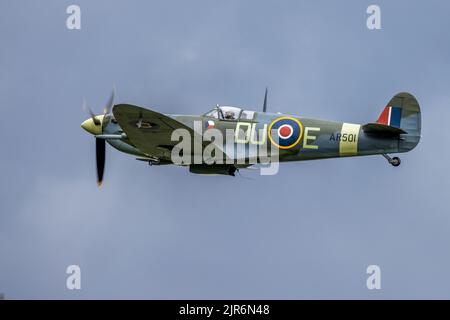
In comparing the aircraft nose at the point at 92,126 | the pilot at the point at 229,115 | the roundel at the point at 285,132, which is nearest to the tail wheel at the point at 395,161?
the roundel at the point at 285,132

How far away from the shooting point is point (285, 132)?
32.6 m

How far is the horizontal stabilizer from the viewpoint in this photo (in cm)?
3180

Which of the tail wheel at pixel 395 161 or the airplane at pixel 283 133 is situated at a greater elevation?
the airplane at pixel 283 133

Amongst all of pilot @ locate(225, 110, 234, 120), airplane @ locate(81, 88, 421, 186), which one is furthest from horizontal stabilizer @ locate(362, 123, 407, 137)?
pilot @ locate(225, 110, 234, 120)

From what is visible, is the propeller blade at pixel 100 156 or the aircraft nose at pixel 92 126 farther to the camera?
the propeller blade at pixel 100 156

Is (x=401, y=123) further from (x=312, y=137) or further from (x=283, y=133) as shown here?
(x=283, y=133)

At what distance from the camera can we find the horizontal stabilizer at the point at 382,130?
31797mm

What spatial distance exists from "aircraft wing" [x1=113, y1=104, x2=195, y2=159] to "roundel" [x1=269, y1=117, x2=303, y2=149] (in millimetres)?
2337

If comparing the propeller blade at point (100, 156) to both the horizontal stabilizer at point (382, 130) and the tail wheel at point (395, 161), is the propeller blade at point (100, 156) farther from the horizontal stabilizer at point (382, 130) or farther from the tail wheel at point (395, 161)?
the tail wheel at point (395, 161)

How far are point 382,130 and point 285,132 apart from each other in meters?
2.67

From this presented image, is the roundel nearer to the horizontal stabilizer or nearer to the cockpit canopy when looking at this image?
the cockpit canopy
